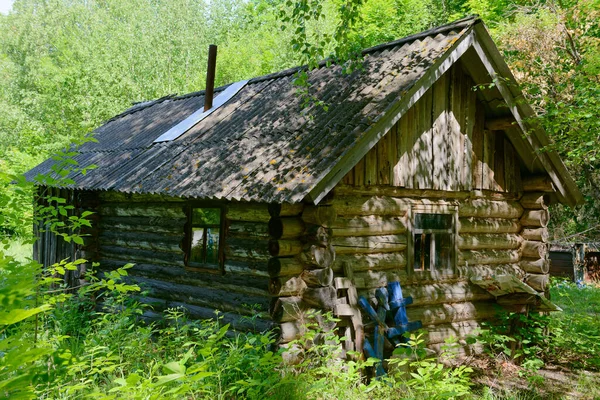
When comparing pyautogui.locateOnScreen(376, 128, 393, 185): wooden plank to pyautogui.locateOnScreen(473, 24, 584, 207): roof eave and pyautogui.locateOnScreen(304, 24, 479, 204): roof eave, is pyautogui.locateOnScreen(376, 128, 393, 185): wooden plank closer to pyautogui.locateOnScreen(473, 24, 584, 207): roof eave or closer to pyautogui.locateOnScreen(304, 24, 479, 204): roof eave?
pyautogui.locateOnScreen(304, 24, 479, 204): roof eave

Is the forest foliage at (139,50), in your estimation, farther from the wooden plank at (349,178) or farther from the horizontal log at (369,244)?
the wooden plank at (349,178)

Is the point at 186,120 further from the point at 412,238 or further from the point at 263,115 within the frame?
the point at 412,238

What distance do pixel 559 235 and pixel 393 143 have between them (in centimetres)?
1528

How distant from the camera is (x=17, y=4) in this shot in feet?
144

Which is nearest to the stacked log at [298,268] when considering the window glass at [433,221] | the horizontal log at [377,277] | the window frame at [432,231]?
the horizontal log at [377,277]

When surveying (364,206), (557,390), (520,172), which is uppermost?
(520,172)

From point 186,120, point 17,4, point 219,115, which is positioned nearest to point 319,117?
point 219,115

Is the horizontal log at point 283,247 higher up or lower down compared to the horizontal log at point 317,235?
lower down

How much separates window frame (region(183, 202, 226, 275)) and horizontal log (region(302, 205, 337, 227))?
71.9 inches

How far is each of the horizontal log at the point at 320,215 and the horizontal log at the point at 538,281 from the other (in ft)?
18.0

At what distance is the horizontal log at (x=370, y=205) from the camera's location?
7.89 metres

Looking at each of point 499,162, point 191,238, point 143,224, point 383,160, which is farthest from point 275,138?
point 499,162

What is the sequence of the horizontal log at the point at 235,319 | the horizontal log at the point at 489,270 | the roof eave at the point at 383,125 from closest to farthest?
the roof eave at the point at 383,125
the horizontal log at the point at 235,319
the horizontal log at the point at 489,270

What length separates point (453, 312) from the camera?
9.45 meters
